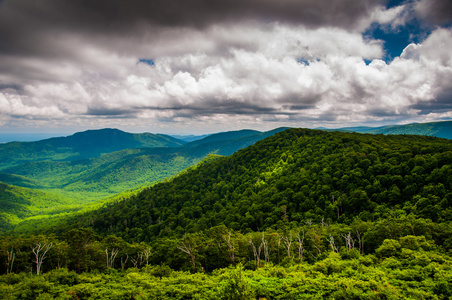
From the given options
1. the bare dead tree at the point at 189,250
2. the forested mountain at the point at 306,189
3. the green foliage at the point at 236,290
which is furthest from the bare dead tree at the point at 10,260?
the forested mountain at the point at 306,189

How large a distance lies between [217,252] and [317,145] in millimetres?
115464

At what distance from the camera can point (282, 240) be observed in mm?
57094

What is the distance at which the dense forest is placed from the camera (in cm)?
2975

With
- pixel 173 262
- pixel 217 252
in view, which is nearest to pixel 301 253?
pixel 217 252

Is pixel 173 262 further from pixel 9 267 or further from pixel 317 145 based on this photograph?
pixel 317 145

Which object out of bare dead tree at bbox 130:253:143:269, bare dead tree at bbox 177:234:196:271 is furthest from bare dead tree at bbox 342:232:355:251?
bare dead tree at bbox 130:253:143:269

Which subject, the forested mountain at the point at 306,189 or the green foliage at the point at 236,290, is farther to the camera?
the forested mountain at the point at 306,189

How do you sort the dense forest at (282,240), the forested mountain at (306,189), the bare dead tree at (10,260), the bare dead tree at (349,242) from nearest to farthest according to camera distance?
the dense forest at (282,240)
the bare dead tree at (10,260)
the bare dead tree at (349,242)
the forested mountain at (306,189)

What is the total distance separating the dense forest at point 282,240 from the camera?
29750 mm

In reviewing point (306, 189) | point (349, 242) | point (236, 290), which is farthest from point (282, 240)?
point (306, 189)

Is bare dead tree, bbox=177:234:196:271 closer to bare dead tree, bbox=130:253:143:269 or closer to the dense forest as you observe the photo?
the dense forest

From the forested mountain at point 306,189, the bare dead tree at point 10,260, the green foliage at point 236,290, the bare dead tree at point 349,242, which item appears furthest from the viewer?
the forested mountain at point 306,189

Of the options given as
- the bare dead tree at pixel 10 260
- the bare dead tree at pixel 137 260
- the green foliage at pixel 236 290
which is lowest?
the bare dead tree at pixel 137 260

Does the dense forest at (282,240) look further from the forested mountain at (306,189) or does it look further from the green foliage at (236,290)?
the forested mountain at (306,189)
